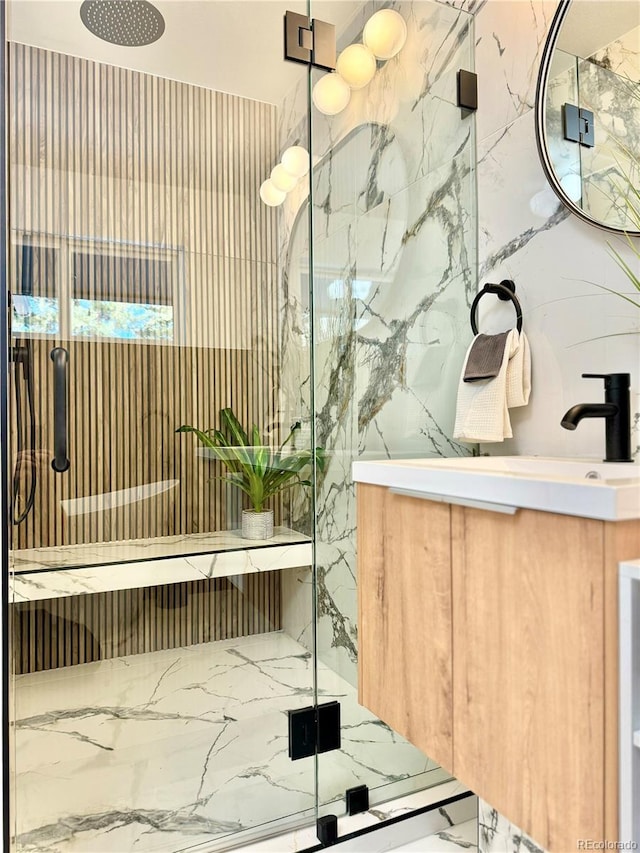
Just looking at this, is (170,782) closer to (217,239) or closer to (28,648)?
(28,648)

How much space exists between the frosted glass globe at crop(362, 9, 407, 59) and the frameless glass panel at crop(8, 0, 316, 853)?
0.24 m

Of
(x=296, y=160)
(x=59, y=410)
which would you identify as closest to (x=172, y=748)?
(x=59, y=410)

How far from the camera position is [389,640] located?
1213mm

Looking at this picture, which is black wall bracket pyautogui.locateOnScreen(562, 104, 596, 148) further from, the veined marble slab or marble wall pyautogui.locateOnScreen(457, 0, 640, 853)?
the veined marble slab

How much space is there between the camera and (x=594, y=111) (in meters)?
1.33

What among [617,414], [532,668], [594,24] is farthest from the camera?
[594,24]

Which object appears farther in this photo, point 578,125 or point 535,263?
point 535,263

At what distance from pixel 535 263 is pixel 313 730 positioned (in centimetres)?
140

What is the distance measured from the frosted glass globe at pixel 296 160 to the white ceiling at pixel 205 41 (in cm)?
13

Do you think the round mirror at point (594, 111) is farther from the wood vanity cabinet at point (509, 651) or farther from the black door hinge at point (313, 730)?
the black door hinge at point (313, 730)

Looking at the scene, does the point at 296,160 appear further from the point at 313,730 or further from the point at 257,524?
the point at 313,730

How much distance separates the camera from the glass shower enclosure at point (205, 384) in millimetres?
1313

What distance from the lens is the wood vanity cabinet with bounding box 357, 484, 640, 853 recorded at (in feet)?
2.55

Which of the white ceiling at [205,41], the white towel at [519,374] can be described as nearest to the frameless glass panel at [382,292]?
the white ceiling at [205,41]
